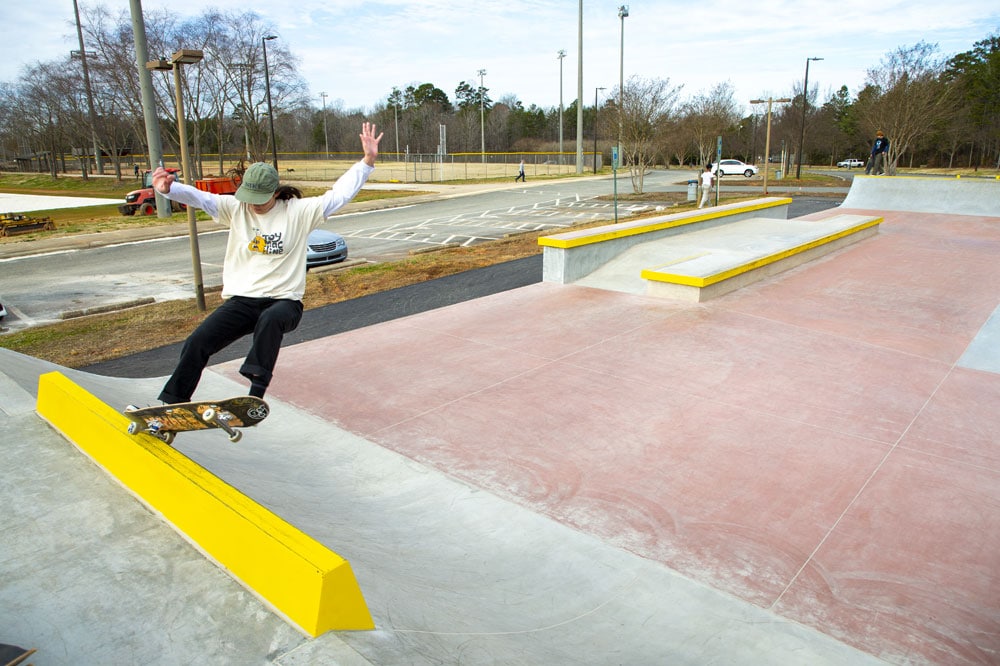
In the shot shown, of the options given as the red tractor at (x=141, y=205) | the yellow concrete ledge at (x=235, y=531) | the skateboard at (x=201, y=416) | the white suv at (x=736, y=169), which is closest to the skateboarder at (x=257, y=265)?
the skateboard at (x=201, y=416)

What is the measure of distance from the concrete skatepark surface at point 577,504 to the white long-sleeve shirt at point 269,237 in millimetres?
1229

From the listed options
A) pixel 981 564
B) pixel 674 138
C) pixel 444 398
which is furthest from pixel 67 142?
pixel 981 564

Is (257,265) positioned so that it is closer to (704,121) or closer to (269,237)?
(269,237)

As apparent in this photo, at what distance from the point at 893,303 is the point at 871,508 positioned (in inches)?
232

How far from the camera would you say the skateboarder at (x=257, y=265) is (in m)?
3.74

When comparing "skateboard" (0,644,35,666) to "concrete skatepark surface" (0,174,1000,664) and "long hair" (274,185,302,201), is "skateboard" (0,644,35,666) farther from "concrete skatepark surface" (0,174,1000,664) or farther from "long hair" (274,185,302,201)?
"long hair" (274,185,302,201)

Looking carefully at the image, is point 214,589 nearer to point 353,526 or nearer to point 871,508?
point 353,526

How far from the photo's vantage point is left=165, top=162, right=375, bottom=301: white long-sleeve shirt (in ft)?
12.6

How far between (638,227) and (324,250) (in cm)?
677

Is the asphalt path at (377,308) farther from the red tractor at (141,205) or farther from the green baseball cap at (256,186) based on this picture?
the red tractor at (141,205)

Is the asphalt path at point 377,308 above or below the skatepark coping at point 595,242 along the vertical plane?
below

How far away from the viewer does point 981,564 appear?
3418mm

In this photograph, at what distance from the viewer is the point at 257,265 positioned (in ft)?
12.6

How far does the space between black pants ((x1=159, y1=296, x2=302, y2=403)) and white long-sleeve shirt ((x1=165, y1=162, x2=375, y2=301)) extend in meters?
→ 0.09
